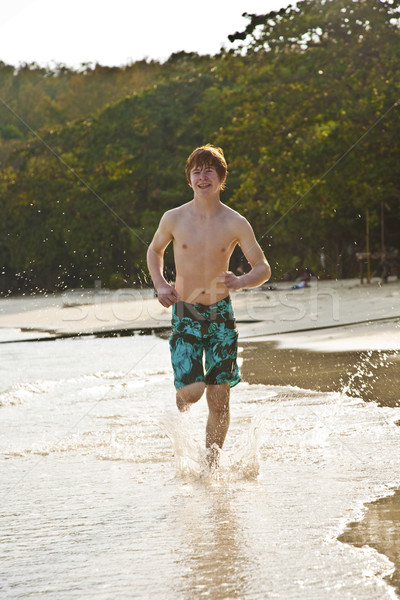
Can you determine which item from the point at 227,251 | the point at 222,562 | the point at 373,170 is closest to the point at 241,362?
the point at 227,251

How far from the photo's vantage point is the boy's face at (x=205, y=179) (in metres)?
4.36

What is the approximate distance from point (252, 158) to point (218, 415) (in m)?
23.1

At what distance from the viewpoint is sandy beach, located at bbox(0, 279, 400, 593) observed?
5.75 metres

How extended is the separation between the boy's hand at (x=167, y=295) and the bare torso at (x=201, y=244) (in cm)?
20

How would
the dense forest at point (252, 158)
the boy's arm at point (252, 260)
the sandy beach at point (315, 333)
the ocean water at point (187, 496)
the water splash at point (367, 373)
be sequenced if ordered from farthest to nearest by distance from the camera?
the dense forest at point (252, 158) → the water splash at point (367, 373) → the sandy beach at point (315, 333) → the boy's arm at point (252, 260) → the ocean water at point (187, 496)

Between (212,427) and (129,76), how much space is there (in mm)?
49113

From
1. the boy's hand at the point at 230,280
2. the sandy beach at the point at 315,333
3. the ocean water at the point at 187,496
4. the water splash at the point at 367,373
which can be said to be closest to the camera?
the ocean water at the point at 187,496

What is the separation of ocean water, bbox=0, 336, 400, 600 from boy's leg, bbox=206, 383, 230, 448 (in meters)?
0.09

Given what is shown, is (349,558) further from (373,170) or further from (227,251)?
(373,170)

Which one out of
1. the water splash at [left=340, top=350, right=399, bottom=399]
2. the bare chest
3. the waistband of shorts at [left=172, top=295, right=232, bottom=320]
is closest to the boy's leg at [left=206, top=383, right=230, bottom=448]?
the waistband of shorts at [left=172, top=295, right=232, bottom=320]

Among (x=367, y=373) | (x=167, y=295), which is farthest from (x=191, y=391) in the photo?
(x=367, y=373)

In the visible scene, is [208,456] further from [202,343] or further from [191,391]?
[202,343]

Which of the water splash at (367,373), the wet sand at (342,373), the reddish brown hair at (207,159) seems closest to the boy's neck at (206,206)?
the reddish brown hair at (207,159)

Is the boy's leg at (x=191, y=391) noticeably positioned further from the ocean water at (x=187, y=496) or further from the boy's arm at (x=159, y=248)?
the boy's arm at (x=159, y=248)
